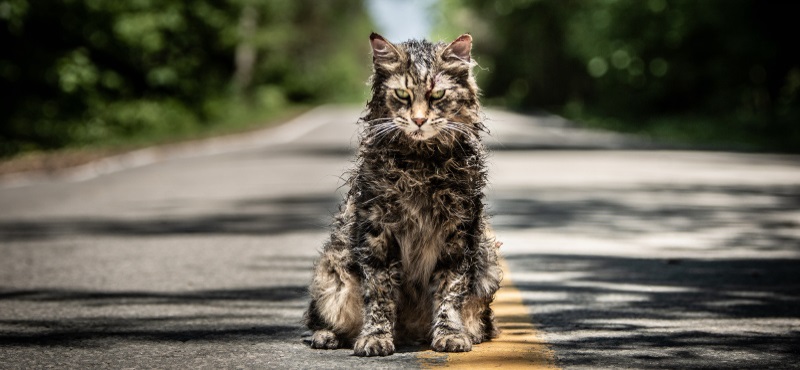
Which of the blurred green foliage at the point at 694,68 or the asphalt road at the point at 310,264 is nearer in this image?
the asphalt road at the point at 310,264

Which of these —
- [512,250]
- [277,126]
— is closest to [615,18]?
[277,126]

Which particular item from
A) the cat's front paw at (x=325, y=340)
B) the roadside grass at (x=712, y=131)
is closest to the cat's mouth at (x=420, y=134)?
the cat's front paw at (x=325, y=340)

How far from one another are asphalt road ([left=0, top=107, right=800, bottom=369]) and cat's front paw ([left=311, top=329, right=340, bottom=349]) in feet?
0.25

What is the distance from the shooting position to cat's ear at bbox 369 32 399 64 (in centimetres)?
496

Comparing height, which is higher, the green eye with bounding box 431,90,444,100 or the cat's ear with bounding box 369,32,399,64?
the cat's ear with bounding box 369,32,399,64

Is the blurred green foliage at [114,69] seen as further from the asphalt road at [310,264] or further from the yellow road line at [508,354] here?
the yellow road line at [508,354]

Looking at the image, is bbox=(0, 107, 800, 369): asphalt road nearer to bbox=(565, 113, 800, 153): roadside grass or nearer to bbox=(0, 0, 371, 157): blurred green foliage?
bbox=(565, 113, 800, 153): roadside grass

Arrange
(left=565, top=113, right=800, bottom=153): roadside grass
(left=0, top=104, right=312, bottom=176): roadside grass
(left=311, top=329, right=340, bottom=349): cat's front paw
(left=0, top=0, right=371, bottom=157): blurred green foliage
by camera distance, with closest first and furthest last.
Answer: (left=311, top=329, right=340, bottom=349): cat's front paw < (left=0, top=104, right=312, bottom=176): roadside grass < (left=565, top=113, right=800, bottom=153): roadside grass < (left=0, top=0, right=371, bottom=157): blurred green foliage

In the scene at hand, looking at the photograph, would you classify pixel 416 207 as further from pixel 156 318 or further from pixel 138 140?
pixel 138 140

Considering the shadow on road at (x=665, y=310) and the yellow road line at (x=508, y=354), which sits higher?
the shadow on road at (x=665, y=310)

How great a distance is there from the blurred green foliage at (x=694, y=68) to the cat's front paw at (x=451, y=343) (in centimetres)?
2096

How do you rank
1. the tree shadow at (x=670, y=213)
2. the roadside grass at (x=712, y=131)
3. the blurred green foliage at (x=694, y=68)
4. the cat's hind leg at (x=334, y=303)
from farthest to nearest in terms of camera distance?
the blurred green foliage at (x=694, y=68) → the roadside grass at (x=712, y=131) → the tree shadow at (x=670, y=213) → the cat's hind leg at (x=334, y=303)

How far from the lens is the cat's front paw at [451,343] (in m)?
5.11

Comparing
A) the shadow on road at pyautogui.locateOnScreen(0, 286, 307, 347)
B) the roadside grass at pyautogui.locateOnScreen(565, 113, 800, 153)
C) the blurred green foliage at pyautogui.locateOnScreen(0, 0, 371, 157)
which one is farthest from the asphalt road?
the blurred green foliage at pyautogui.locateOnScreen(0, 0, 371, 157)
